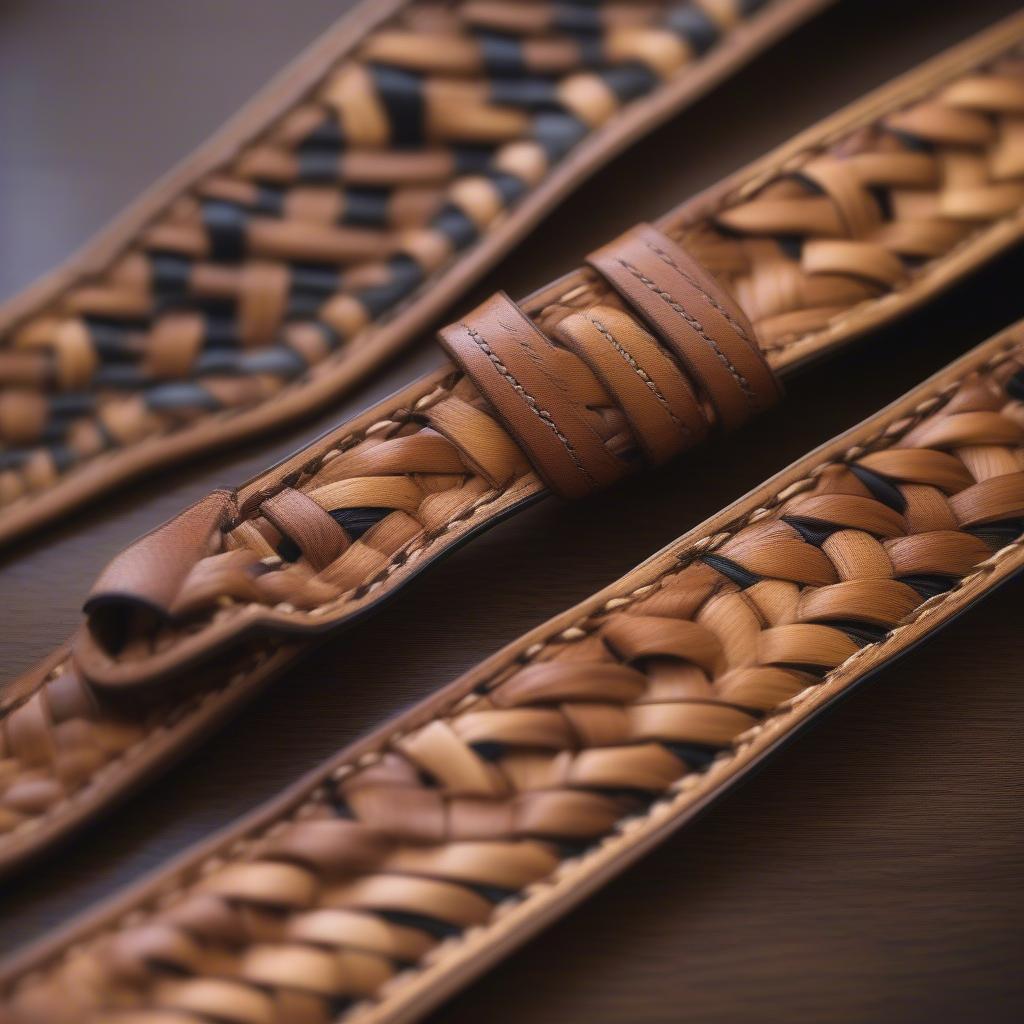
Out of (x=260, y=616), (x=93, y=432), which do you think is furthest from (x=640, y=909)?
(x=93, y=432)

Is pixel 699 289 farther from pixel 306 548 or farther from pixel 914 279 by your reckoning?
pixel 306 548

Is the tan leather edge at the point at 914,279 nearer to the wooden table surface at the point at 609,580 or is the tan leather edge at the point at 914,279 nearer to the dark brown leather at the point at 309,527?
the wooden table surface at the point at 609,580

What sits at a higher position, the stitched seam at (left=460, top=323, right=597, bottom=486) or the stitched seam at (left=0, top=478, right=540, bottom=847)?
the stitched seam at (left=460, top=323, right=597, bottom=486)

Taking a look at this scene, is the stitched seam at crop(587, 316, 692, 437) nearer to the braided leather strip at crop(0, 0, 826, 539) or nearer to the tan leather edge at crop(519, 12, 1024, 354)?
the tan leather edge at crop(519, 12, 1024, 354)

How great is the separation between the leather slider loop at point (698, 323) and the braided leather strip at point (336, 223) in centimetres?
13

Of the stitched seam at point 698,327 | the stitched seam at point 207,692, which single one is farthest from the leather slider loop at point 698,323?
the stitched seam at point 207,692

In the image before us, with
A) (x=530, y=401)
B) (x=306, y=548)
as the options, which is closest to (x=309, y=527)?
(x=306, y=548)

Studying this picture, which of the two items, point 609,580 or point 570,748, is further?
point 609,580

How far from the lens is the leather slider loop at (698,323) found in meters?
0.62

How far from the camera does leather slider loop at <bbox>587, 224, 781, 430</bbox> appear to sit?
2.02ft

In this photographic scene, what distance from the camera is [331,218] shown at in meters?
0.75

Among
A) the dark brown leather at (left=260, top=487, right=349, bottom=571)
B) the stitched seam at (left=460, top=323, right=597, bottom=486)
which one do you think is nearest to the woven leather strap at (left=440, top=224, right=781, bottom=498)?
the stitched seam at (left=460, top=323, right=597, bottom=486)

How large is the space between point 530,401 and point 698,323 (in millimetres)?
102

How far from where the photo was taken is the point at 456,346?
611 mm
